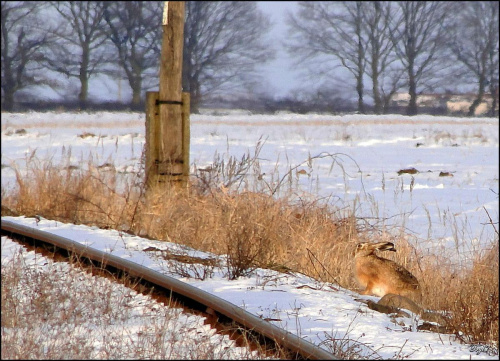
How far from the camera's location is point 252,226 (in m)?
6.15

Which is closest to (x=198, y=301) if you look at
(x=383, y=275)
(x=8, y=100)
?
(x=383, y=275)

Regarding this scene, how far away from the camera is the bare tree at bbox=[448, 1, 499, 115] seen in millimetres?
7020

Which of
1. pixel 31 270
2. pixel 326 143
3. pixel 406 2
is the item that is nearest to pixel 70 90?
pixel 31 270

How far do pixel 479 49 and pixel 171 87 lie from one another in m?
3.61

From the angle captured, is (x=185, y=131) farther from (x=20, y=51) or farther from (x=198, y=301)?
(x=198, y=301)

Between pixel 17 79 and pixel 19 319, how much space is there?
4.99 m

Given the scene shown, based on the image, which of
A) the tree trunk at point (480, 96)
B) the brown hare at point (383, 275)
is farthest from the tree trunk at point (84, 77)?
the brown hare at point (383, 275)

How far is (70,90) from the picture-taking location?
838cm

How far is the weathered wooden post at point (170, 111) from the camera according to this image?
8.80 meters

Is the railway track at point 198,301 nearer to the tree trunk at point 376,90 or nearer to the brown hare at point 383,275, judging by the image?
the brown hare at point 383,275

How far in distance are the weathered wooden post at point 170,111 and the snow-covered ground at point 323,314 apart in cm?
280

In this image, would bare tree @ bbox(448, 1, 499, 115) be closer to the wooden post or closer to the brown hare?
the brown hare

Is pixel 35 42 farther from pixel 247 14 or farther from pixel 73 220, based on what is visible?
pixel 247 14

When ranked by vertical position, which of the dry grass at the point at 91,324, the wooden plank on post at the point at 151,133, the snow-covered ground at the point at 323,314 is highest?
the wooden plank on post at the point at 151,133
